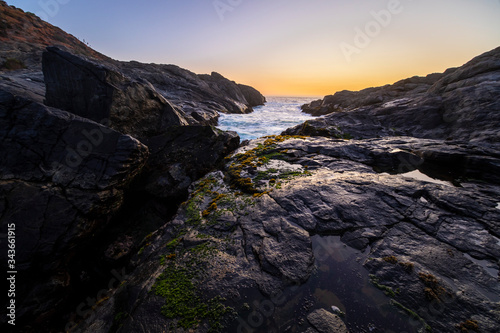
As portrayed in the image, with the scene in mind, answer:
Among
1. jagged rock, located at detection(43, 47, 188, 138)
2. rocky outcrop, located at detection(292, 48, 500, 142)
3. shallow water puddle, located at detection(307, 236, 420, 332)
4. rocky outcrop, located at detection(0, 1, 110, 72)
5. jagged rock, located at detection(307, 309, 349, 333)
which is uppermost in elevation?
rocky outcrop, located at detection(0, 1, 110, 72)

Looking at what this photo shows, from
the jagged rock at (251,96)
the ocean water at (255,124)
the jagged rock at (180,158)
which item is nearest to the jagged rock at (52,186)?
the jagged rock at (180,158)

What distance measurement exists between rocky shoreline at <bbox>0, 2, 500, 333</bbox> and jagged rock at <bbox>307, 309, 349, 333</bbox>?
0.09 feet

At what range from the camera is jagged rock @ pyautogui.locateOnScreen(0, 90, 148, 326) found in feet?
22.9

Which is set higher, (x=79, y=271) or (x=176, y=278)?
(x=176, y=278)

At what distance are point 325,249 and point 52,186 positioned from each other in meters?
12.4

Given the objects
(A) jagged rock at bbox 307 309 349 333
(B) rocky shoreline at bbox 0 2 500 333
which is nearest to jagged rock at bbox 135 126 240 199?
(B) rocky shoreline at bbox 0 2 500 333

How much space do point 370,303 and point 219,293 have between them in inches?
166

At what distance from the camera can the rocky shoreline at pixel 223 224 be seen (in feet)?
16.1

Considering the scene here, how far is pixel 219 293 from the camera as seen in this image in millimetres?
5285

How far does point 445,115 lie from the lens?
2138 centimetres

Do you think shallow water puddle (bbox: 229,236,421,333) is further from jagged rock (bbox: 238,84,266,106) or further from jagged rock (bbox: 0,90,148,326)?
jagged rock (bbox: 238,84,266,106)

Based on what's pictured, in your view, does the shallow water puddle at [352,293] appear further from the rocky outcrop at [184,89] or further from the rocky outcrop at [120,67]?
the rocky outcrop at [184,89]

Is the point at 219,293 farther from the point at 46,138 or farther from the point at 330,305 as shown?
the point at 46,138

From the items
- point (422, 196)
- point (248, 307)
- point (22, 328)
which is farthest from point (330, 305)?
point (22, 328)
